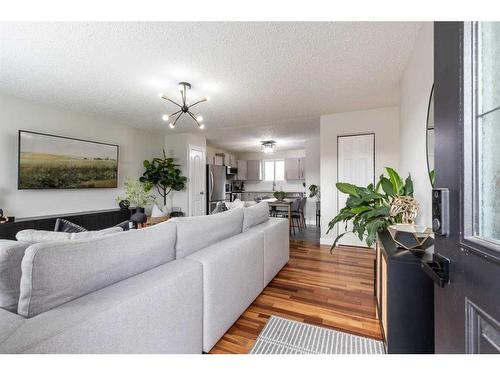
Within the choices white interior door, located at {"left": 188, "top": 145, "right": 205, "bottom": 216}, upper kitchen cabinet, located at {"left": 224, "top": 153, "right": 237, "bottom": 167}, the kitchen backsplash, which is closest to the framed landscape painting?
white interior door, located at {"left": 188, "top": 145, "right": 205, "bottom": 216}

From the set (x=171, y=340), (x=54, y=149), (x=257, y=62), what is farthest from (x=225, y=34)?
(x=54, y=149)

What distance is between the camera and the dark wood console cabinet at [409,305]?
1.12 meters

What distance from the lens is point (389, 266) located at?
1.19 metres

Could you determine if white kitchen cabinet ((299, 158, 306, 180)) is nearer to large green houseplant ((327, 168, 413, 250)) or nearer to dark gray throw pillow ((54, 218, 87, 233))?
large green houseplant ((327, 168, 413, 250))

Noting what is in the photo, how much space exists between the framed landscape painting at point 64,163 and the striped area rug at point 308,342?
397cm

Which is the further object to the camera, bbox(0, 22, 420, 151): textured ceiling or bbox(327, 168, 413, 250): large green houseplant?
bbox(0, 22, 420, 151): textured ceiling

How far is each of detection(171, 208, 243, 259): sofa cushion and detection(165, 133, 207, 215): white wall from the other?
3.63m

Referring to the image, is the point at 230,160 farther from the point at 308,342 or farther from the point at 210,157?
the point at 308,342

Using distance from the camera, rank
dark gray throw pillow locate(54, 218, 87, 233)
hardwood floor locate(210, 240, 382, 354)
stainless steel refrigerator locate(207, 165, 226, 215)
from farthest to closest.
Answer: stainless steel refrigerator locate(207, 165, 226, 215)
hardwood floor locate(210, 240, 382, 354)
dark gray throw pillow locate(54, 218, 87, 233)

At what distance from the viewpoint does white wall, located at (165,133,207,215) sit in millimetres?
5449

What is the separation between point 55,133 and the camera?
3662 mm

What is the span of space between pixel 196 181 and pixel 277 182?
3.22m

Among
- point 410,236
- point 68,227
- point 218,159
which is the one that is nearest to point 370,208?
point 410,236

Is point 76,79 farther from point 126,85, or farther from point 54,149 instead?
point 54,149
